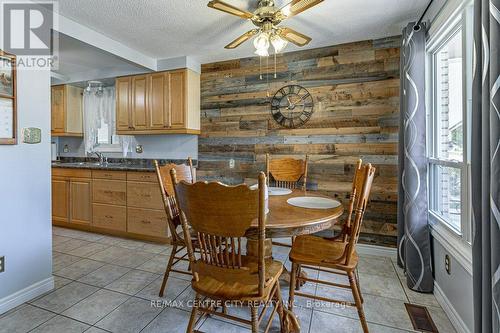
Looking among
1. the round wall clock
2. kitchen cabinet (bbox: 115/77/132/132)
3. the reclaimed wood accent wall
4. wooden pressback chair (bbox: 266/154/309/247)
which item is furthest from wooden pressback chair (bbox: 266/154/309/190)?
kitchen cabinet (bbox: 115/77/132/132)

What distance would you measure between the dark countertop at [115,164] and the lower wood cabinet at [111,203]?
0.06m

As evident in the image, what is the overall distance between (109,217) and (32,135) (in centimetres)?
173

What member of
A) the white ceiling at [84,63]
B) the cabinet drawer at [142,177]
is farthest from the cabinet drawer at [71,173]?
the white ceiling at [84,63]

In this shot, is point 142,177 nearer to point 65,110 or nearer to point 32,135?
point 32,135

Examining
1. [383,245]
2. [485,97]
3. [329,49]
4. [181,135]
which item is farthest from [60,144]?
[485,97]

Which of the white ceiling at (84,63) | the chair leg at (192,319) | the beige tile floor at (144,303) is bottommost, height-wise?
the beige tile floor at (144,303)

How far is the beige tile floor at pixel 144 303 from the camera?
173 centimetres

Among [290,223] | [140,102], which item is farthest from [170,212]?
[140,102]

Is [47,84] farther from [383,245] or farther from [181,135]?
[383,245]

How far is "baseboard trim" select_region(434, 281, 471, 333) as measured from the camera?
5.36 feet

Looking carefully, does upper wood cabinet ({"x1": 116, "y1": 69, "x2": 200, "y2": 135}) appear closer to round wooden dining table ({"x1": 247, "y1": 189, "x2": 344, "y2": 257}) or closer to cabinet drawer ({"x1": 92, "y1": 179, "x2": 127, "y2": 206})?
cabinet drawer ({"x1": 92, "y1": 179, "x2": 127, "y2": 206})

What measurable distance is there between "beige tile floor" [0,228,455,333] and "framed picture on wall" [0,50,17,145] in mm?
1255

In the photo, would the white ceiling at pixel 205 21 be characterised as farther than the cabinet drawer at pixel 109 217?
No

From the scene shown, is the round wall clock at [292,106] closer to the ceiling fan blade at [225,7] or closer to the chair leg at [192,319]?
the ceiling fan blade at [225,7]
